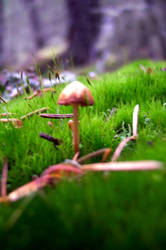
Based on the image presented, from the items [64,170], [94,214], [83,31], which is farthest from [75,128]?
[83,31]

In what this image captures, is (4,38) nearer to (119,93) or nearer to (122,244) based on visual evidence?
(119,93)

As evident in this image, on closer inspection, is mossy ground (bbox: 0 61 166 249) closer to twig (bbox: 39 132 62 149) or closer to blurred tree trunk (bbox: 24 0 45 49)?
twig (bbox: 39 132 62 149)

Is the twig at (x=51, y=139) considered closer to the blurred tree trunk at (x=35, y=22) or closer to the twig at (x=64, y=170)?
the twig at (x=64, y=170)

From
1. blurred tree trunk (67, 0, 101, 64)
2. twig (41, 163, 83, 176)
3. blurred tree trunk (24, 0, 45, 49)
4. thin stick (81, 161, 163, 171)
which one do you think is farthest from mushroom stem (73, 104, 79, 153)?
blurred tree trunk (24, 0, 45, 49)

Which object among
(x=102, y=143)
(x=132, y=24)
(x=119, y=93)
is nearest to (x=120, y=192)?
(x=102, y=143)

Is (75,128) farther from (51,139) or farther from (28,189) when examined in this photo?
(28,189)

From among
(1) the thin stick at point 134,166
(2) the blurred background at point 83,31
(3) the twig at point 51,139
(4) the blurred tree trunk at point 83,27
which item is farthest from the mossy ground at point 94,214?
(4) the blurred tree trunk at point 83,27

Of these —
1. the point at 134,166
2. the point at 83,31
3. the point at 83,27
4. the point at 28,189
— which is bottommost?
the point at 28,189

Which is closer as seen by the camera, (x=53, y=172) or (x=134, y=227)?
(x=134, y=227)
